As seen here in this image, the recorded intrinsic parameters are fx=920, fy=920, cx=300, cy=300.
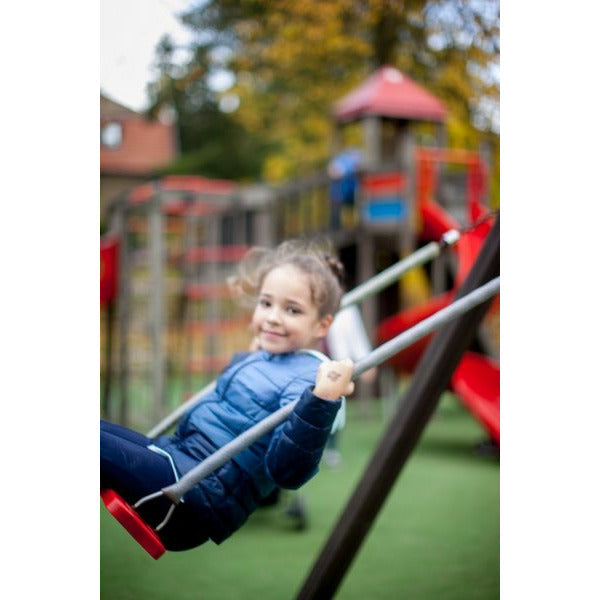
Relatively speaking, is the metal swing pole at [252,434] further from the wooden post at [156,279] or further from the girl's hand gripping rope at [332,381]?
the wooden post at [156,279]

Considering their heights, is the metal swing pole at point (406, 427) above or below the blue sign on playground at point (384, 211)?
below

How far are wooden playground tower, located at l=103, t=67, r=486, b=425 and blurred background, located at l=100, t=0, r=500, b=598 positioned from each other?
0.8 inches

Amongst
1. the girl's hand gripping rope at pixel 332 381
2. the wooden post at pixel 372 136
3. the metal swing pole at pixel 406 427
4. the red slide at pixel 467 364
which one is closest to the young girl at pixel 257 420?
the girl's hand gripping rope at pixel 332 381

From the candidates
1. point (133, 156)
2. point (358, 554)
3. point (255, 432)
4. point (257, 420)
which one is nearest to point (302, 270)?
point (257, 420)

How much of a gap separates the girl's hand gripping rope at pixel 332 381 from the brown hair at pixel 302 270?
349mm

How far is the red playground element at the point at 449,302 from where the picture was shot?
4.39 metres

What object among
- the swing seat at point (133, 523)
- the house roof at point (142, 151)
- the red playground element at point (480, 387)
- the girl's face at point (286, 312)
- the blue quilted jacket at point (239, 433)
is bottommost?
the red playground element at point (480, 387)

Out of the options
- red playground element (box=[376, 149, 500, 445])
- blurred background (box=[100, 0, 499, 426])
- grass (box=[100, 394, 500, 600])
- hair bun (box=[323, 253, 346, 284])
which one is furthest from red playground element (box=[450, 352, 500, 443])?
hair bun (box=[323, 253, 346, 284])

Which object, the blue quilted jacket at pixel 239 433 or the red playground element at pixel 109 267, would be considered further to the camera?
the red playground element at pixel 109 267

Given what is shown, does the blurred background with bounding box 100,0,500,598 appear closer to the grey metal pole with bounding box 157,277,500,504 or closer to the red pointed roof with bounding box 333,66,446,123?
the red pointed roof with bounding box 333,66,446,123
